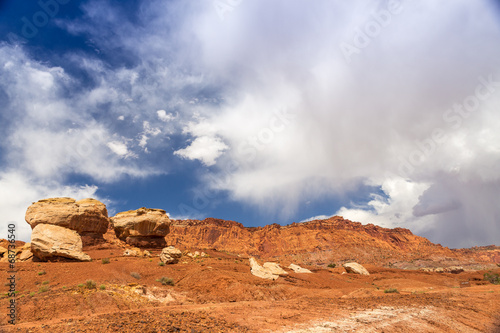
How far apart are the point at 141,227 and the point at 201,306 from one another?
2649 centimetres

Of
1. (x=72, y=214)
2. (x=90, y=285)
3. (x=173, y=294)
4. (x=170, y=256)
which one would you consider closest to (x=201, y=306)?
(x=173, y=294)

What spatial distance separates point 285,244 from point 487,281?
8063cm

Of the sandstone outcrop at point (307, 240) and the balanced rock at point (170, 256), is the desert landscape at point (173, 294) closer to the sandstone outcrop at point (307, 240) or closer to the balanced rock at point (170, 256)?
the balanced rock at point (170, 256)

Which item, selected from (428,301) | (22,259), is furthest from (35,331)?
(22,259)

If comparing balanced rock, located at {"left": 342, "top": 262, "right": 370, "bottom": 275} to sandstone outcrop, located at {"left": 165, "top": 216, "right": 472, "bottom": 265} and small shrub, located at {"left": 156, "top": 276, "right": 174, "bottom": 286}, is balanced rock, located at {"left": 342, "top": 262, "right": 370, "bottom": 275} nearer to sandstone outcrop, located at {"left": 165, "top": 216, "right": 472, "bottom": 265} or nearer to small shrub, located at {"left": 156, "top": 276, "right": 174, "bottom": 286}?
small shrub, located at {"left": 156, "top": 276, "right": 174, "bottom": 286}

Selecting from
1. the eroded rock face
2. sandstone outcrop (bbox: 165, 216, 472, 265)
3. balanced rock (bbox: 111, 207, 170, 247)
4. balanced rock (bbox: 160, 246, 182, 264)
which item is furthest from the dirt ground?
sandstone outcrop (bbox: 165, 216, 472, 265)

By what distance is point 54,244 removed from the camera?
2078 centimetres

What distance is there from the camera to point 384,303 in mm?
12398

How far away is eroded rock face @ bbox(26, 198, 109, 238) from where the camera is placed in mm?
27925

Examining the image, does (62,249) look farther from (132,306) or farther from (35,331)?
(35,331)

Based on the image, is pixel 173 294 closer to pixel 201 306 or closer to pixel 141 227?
pixel 201 306

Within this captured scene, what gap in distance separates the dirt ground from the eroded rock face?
1004cm

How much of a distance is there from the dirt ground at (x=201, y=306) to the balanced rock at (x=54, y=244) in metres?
1.46

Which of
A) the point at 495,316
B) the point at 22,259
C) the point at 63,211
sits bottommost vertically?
the point at 495,316
